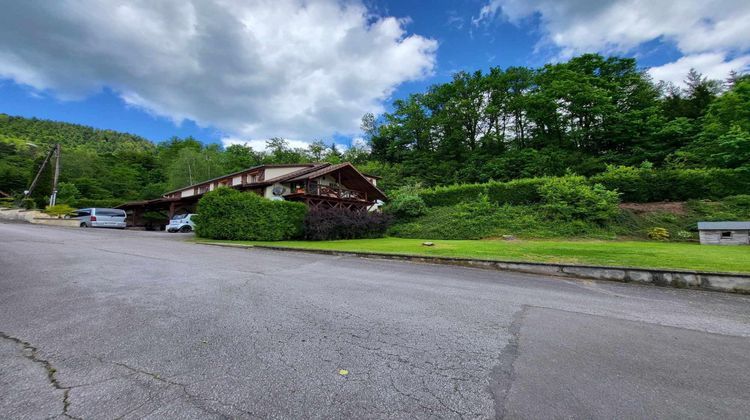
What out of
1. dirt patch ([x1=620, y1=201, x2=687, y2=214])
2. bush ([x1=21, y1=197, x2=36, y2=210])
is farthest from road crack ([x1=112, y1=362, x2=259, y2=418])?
bush ([x1=21, y1=197, x2=36, y2=210])

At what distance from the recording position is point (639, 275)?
6883mm

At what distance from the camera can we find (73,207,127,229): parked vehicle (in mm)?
21781

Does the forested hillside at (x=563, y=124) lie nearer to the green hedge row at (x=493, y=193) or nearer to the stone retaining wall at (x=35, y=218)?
the green hedge row at (x=493, y=193)

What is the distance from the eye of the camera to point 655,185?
1736cm

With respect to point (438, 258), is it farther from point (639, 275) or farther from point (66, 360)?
point (66, 360)

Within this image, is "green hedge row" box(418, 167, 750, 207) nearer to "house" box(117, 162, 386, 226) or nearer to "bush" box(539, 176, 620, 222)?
"bush" box(539, 176, 620, 222)

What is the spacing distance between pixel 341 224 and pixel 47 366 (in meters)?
15.6

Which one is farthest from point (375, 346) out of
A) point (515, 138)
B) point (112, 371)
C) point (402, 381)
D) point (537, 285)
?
point (515, 138)

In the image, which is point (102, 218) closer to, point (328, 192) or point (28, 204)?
point (28, 204)

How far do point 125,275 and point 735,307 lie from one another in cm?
1109

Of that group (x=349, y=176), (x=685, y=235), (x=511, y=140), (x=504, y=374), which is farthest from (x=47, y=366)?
(x=511, y=140)

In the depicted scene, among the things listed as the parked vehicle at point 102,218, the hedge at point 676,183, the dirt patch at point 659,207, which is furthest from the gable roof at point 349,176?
the dirt patch at point 659,207

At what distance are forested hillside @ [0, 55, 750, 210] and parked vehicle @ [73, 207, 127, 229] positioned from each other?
51.4 feet

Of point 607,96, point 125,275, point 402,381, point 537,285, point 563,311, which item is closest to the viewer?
point 402,381
